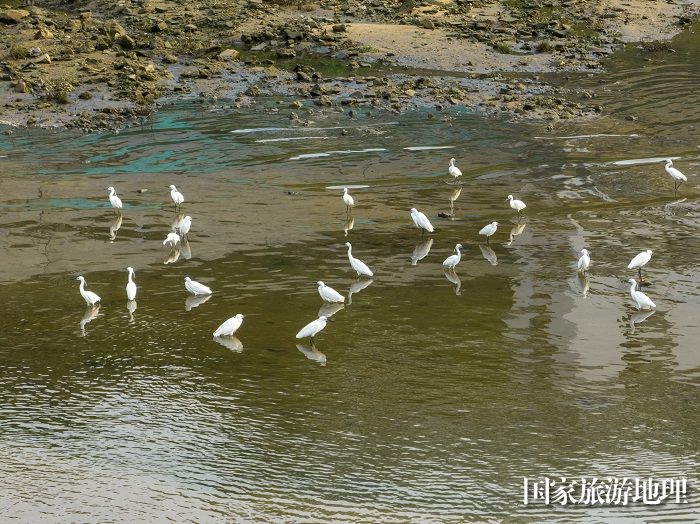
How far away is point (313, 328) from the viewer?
1341 centimetres

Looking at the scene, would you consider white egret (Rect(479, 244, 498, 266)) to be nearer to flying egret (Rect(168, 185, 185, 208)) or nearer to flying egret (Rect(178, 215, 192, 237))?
flying egret (Rect(178, 215, 192, 237))

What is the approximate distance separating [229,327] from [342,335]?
137cm

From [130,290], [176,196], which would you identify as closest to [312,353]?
[130,290]

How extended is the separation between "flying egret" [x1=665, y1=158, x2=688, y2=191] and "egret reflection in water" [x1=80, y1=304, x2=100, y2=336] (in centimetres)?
1057

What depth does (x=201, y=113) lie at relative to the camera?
26.7 meters

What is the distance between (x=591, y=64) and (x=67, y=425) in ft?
74.4

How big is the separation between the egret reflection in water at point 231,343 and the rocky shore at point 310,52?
13.1 m

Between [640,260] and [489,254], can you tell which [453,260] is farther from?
[640,260]

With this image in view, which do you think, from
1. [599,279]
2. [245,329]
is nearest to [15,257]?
[245,329]

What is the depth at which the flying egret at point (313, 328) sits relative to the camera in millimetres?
13383

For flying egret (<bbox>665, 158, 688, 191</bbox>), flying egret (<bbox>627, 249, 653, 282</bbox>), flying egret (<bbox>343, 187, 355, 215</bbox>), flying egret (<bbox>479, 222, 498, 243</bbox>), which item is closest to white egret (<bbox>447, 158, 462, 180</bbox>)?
flying egret (<bbox>343, 187, 355, 215</bbox>)

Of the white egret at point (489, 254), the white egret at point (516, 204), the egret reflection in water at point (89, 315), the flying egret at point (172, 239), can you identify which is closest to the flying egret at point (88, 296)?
the egret reflection in water at point (89, 315)

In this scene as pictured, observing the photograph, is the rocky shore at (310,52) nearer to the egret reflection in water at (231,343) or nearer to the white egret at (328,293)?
the white egret at (328,293)

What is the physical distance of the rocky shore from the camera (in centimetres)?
2719
